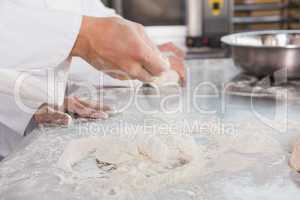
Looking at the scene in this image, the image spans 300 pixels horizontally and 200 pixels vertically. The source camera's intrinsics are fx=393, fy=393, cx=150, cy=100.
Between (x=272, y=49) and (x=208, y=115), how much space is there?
281 mm

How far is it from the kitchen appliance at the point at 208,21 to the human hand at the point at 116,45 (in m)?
1.46

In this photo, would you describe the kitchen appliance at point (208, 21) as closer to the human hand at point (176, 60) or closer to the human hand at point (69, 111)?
the human hand at point (176, 60)

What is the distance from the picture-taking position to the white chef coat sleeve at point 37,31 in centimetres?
68

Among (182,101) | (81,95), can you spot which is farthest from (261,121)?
(81,95)

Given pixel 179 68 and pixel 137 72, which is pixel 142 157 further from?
pixel 179 68

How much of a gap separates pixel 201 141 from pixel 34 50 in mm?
335

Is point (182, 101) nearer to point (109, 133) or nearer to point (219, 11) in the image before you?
point (109, 133)

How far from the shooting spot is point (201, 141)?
70 cm

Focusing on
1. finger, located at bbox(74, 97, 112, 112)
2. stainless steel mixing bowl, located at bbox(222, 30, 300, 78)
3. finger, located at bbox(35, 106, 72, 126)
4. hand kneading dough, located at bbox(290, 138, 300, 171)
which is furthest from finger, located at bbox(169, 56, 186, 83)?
hand kneading dough, located at bbox(290, 138, 300, 171)

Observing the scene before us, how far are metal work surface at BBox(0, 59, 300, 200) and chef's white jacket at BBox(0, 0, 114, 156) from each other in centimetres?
8

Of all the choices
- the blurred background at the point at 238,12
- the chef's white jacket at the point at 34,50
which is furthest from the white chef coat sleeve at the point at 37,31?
the blurred background at the point at 238,12

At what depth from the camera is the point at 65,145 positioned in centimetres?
71

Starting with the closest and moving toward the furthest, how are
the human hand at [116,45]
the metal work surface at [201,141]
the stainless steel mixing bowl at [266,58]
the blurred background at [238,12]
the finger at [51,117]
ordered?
the metal work surface at [201,141], the human hand at [116,45], the finger at [51,117], the stainless steel mixing bowl at [266,58], the blurred background at [238,12]

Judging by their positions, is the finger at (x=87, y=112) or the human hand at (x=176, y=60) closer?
the finger at (x=87, y=112)
